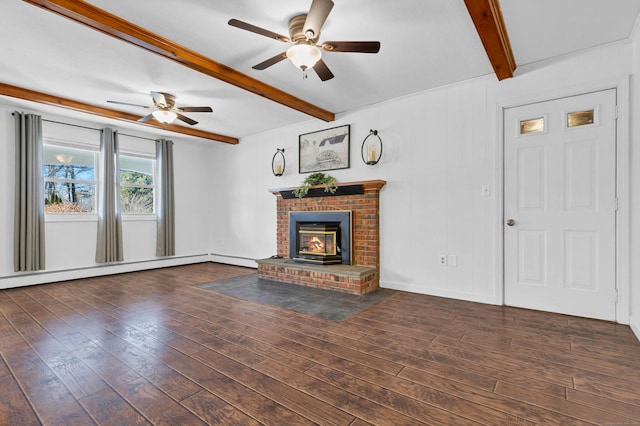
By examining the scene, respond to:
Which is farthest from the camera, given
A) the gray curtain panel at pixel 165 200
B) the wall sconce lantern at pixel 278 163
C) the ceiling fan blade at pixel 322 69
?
the gray curtain panel at pixel 165 200

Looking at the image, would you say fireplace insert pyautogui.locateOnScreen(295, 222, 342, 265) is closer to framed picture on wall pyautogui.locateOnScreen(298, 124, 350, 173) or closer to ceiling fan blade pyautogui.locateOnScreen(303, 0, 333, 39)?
framed picture on wall pyautogui.locateOnScreen(298, 124, 350, 173)

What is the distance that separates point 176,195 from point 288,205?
106 inches

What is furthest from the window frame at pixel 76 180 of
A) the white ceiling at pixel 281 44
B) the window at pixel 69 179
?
the white ceiling at pixel 281 44

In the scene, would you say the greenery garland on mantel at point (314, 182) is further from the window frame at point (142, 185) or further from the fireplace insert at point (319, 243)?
the window frame at point (142, 185)

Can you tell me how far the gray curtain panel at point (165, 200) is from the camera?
19.3 feet

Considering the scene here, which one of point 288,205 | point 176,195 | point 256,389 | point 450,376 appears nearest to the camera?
point 256,389

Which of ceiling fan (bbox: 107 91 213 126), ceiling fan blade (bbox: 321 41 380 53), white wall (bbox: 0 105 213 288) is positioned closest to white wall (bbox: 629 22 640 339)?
ceiling fan blade (bbox: 321 41 380 53)

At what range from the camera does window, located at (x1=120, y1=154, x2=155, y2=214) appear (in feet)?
18.3

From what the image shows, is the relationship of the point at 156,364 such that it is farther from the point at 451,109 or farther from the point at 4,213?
the point at 4,213

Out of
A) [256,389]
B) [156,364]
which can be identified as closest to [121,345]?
[156,364]

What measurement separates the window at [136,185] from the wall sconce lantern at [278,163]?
8.27 feet

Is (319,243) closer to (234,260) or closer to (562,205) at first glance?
(234,260)

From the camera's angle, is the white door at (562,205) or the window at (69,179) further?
the window at (69,179)

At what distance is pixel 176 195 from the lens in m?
6.25
